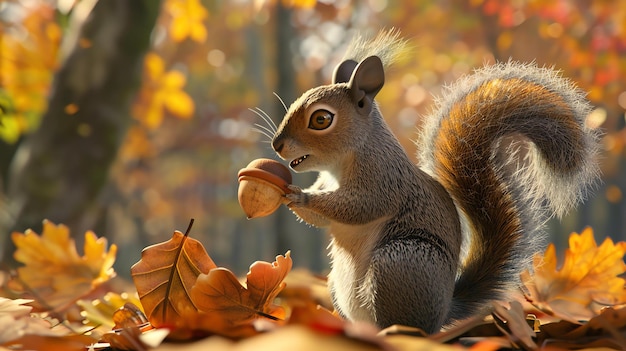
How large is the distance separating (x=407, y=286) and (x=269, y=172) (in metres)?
0.39

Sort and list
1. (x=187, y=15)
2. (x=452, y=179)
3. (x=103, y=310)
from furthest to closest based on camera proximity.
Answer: (x=187, y=15) < (x=103, y=310) < (x=452, y=179)

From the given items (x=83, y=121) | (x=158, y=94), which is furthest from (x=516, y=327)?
(x=158, y=94)

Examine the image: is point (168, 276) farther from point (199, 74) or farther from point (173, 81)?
point (199, 74)

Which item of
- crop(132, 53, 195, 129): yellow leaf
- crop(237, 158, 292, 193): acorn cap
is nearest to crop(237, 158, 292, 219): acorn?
crop(237, 158, 292, 193): acorn cap

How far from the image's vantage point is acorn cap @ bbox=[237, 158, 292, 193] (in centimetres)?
133

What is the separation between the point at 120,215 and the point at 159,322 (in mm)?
14631

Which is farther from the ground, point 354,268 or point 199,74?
point 199,74

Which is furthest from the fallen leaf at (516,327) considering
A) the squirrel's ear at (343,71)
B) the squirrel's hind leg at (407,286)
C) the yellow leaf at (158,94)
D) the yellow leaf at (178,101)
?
the yellow leaf at (178,101)

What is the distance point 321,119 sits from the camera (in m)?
1.43

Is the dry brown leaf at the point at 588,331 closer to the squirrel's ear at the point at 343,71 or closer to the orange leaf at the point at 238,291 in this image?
the orange leaf at the point at 238,291

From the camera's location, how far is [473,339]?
1103 millimetres

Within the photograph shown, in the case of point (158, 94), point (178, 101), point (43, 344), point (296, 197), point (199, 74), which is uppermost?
point (199, 74)

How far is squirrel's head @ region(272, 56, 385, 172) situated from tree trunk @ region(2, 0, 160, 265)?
196cm

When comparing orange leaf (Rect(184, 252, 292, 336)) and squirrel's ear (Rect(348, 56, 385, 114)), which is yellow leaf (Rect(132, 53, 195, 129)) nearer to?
squirrel's ear (Rect(348, 56, 385, 114))
